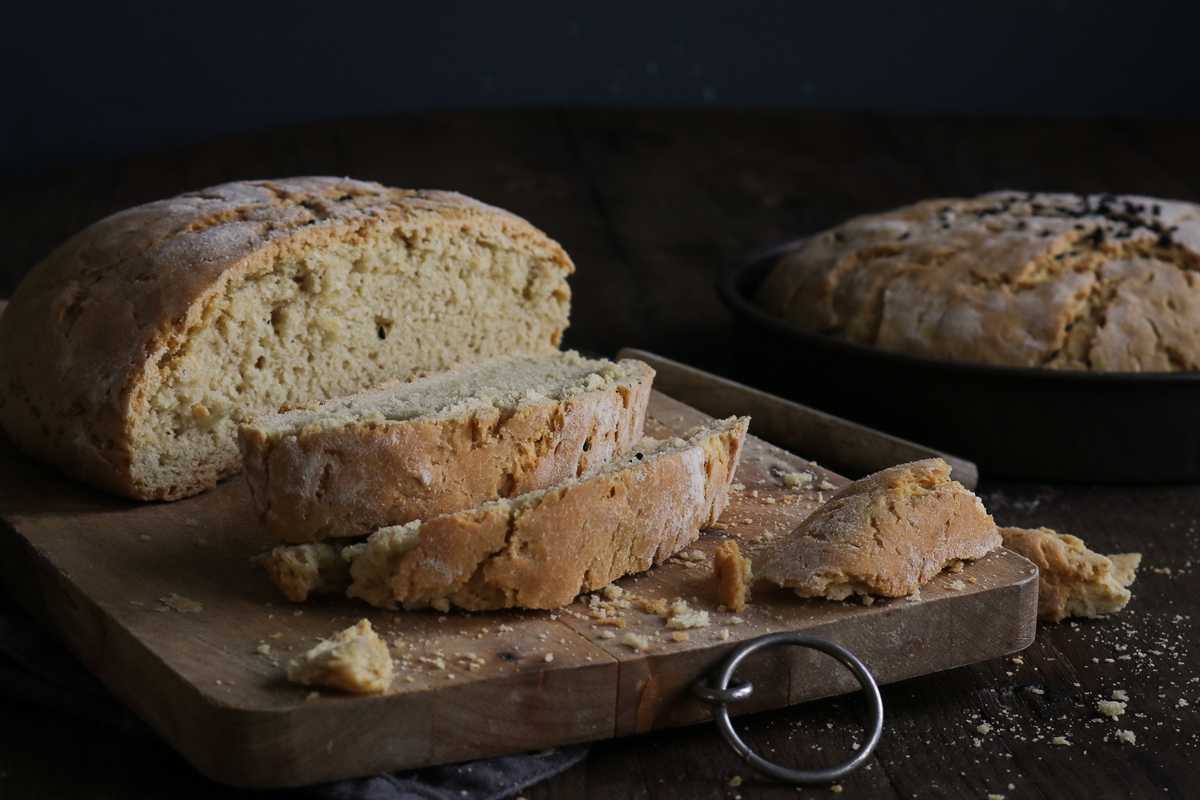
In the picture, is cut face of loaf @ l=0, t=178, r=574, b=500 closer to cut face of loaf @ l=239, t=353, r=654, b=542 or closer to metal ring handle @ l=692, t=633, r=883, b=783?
cut face of loaf @ l=239, t=353, r=654, b=542

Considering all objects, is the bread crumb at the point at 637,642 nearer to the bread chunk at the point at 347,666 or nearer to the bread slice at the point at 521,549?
the bread slice at the point at 521,549

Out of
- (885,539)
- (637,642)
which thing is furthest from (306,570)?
(885,539)

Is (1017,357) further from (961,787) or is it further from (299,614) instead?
(299,614)

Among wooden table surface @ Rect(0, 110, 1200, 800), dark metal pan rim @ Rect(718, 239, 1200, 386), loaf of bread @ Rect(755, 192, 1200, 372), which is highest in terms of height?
loaf of bread @ Rect(755, 192, 1200, 372)

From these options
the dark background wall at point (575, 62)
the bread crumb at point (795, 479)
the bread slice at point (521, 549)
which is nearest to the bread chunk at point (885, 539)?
the bread slice at point (521, 549)

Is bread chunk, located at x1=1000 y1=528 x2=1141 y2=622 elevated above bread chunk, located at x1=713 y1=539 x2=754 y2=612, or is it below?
below

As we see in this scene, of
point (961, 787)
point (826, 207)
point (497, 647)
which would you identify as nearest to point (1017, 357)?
point (961, 787)

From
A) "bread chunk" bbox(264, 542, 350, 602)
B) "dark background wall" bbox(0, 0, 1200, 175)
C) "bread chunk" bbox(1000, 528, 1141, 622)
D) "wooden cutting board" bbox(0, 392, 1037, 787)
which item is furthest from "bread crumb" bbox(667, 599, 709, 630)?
"dark background wall" bbox(0, 0, 1200, 175)
